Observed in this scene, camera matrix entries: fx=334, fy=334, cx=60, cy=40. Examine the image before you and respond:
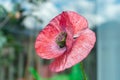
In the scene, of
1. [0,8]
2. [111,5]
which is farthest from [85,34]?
[0,8]

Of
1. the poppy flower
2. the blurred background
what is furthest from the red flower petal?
the blurred background

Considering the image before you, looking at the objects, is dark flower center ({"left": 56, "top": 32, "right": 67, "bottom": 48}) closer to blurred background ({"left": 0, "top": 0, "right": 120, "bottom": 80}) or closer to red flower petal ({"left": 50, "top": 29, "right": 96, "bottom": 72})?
red flower petal ({"left": 50, "top": 29, "right": 96, "bottom": 72})

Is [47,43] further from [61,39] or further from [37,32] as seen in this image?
[37,32]

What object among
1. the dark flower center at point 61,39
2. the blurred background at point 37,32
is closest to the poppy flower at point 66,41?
the dark flower center at point 61,39

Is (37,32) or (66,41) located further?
(37,32)

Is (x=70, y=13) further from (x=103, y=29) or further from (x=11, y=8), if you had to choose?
(x=11, y=8)

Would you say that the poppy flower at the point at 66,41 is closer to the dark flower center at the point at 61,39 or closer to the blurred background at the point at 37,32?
the dark flower center at the point at 61,39

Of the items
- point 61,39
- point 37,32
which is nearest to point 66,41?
point 61,39
